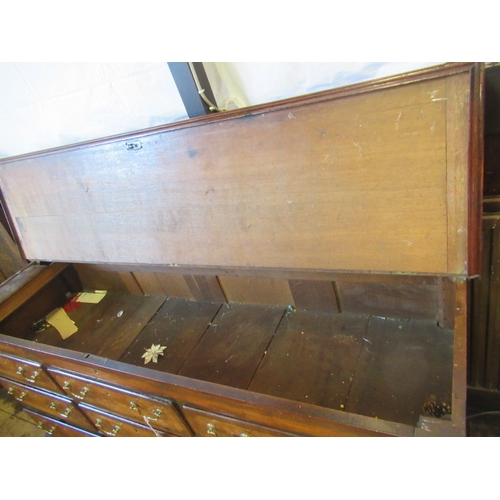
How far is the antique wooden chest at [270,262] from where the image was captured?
0.79 meters

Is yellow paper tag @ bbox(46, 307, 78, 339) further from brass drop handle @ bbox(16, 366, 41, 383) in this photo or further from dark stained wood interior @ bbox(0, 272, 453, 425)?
brass drop handle @ bbox(16, 366, 41, 383)

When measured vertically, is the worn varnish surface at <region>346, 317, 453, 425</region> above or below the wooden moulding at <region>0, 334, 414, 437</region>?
below

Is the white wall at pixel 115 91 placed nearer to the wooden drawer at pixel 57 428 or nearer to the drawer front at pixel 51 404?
the drawer front at pixel 51 404

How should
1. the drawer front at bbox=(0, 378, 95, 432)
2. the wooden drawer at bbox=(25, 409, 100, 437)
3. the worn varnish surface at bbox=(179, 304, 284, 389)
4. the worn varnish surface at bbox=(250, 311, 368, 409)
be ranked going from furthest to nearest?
the wooden drawer at bbox=(25, 409, 100, 437) < the drawer front at bbox=(0, 378, 95, 432) < the worn varnish surface at bbox=(179, 304, 284, 389) < the worn varnish surface at bbox=(250, 311, 368, 409)

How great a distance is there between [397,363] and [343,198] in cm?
55

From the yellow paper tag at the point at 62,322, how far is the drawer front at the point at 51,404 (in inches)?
11.4

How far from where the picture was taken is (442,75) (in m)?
0.72

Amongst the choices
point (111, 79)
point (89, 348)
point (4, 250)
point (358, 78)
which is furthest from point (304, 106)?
point (4, 250)

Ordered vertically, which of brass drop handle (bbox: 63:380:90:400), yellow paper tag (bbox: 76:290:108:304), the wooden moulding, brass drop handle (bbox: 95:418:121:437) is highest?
the wooden moulding

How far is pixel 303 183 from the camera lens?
3.16 feet

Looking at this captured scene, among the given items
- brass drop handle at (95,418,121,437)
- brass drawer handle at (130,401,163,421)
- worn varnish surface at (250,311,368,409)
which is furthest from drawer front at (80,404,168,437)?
worn varnish surface at (250,311,368,409)

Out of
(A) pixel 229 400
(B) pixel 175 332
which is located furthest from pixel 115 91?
(A) pixel 229 400

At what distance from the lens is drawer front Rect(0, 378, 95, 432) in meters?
1.53

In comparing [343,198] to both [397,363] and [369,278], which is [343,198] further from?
[397,363]
